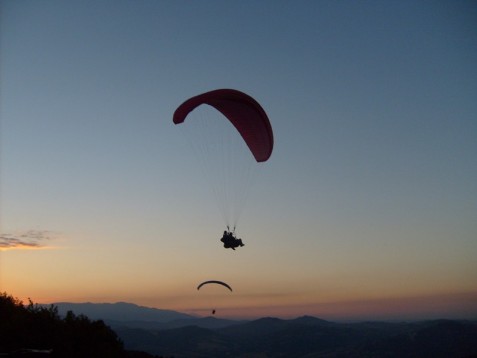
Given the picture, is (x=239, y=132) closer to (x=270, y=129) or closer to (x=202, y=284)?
(x=270, y=129)

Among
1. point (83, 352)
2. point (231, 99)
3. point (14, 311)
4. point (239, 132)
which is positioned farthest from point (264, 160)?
point (14, 311)

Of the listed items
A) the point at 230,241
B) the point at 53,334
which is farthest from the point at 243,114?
the point at 53,334

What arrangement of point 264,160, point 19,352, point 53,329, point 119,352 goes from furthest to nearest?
point 119,352 < point 53,329 < point 264,160 < point 19,352

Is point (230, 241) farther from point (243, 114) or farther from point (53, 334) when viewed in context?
point (53, 334)

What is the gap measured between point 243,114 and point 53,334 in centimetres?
2552

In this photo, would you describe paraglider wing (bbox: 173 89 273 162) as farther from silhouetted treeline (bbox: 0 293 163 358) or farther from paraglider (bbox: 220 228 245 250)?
silhouetted treeline (bbox: 0 293 163 358)

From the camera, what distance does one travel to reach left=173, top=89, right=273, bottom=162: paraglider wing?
26438 millimetres

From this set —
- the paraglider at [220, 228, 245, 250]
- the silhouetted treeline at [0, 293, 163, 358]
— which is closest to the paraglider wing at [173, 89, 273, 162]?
the paraglider at [220, 228, 245, 250]

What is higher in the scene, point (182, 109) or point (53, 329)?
point (182, 109)

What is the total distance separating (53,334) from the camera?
3800 cm

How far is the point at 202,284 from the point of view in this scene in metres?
28.9

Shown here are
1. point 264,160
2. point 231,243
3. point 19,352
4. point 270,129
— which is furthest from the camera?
point 264,160

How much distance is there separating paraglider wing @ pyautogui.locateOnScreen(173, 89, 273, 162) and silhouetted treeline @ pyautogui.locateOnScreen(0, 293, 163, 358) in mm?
21673

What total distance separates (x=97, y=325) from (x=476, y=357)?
160265 millimetres
